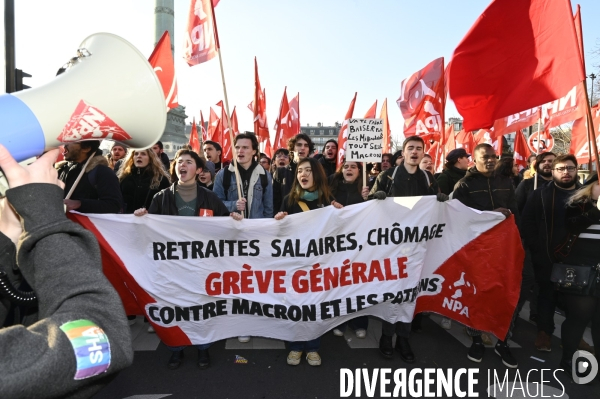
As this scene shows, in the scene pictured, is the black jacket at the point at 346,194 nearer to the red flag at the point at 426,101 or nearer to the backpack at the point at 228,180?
the backpack at the point at 228,180

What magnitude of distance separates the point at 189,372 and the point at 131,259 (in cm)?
104

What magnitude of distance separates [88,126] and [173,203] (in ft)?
7.20

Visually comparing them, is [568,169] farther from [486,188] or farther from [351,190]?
[351,190]

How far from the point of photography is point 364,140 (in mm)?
4145

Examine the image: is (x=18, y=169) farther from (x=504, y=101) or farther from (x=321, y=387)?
(x=504, y=101)

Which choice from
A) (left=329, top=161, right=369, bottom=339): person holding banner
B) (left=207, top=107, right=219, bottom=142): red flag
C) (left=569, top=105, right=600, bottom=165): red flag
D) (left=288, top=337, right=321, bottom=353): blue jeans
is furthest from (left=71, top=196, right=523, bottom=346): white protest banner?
(left=207, top=107, right=219, bottom=142): red flag

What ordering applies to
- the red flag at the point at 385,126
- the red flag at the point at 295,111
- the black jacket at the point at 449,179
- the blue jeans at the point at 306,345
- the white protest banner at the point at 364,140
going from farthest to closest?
the red flag at the point at 295,111, the red flag at the point at 385,126, the black jacket at the point at 449,179, the white protest banner at the point at 364,140, the blue jeans at the point at 306,345

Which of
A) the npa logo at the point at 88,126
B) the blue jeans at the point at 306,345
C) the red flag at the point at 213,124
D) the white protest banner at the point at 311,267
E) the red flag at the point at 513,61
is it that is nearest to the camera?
the npa logo at the point at 88,126

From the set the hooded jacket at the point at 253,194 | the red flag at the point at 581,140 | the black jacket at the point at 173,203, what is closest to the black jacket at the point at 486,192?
the hooded jacket at the point at 253,194

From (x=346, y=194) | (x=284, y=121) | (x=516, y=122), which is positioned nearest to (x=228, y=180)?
(x=346, y=194)

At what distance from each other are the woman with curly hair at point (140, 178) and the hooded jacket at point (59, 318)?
11.7ft

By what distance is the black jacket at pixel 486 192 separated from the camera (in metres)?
3.67

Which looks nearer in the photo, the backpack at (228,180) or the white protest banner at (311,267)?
the white protest banner at (311,267)

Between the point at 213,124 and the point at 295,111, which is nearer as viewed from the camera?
the point at 295,111
